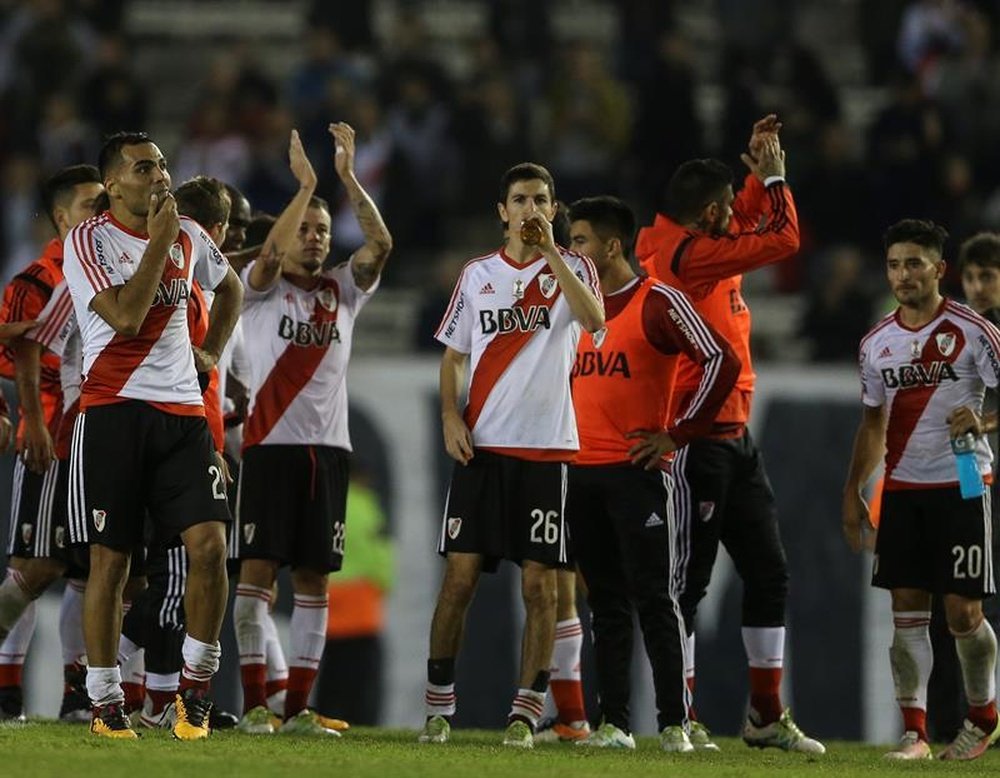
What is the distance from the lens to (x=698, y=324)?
34.0 ft

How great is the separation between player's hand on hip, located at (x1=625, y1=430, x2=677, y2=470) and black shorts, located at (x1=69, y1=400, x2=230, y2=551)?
2.06 m

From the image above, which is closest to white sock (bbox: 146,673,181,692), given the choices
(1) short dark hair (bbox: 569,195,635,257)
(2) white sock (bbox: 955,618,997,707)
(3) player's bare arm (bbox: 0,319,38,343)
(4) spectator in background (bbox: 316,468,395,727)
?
(3) player's bare arm (bbox: 0,319,38,343)

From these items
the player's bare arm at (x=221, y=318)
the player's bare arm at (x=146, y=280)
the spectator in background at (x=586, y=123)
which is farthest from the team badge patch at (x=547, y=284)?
the spectator in background at (x=586, y=123)

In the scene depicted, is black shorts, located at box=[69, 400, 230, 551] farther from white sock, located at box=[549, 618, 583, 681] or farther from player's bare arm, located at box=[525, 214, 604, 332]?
white sock, located at box=[549, 618, 583, 681]

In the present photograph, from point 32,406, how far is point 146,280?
4.99ft

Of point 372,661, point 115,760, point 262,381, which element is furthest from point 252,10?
point 115,760

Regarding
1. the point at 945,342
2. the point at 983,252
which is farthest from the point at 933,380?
the point at 983,252

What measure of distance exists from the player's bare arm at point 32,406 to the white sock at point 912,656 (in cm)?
407

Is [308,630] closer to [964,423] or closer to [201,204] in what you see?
[201,204]

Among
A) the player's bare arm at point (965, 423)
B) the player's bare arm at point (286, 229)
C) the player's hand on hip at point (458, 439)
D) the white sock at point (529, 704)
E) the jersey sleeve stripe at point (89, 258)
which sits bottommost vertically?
the white sock at point (529, 704)

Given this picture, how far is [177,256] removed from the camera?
937 centimetres

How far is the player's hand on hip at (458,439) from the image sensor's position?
33.3 feet

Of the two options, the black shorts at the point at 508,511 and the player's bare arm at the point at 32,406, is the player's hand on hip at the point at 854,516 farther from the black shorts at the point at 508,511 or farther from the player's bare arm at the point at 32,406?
the player's bare arm at the point at 32,406

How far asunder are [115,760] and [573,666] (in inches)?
125
